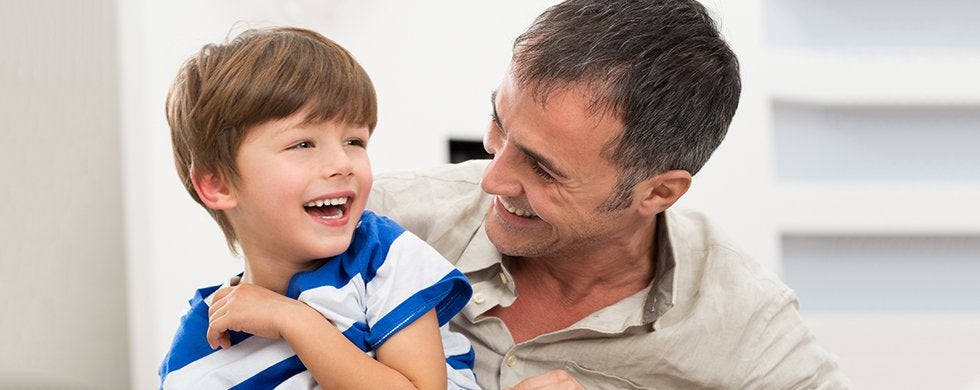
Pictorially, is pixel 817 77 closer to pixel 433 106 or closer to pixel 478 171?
pixel 433 106

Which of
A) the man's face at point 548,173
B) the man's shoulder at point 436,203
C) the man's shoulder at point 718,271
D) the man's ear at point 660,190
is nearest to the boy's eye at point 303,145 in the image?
the man's face at point 548,173

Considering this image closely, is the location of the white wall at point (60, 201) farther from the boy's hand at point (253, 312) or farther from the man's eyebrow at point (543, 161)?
the man's eyebrow at point (543, 161)

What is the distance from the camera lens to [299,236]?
134 centimetres

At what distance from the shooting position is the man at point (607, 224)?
62.8 inches

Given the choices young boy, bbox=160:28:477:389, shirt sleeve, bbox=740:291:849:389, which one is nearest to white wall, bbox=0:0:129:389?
young boy, bbox=160:28:477:389

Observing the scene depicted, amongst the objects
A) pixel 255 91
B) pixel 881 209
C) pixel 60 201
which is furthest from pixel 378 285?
pixel 881 209

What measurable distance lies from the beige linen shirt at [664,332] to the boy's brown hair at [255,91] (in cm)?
43

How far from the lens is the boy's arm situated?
1275 mm

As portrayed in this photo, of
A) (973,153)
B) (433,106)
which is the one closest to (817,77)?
(973,153)

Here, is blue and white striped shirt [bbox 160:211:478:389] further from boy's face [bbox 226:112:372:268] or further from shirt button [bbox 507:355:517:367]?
shirt button [bbox 507:355:517:367]

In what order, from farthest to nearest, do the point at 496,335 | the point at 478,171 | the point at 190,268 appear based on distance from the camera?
the point at 190,268 < the point at 478,171 < the point at 496,335

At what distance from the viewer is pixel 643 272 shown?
181 cm

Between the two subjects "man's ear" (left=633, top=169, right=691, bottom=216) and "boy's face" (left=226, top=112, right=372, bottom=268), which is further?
"man's ear" (left=633, top=169, right=691, bottom=216)

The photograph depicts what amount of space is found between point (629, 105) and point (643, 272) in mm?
346
